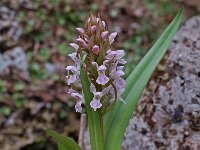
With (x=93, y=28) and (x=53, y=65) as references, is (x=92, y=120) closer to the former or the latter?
(x=93, y=28)

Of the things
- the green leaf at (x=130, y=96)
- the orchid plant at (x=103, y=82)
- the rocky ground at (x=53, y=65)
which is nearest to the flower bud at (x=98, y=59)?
the orchid plant at (x=103, y=82)

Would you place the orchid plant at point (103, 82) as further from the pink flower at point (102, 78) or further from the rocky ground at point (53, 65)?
the rocky ground at point (53, 65)

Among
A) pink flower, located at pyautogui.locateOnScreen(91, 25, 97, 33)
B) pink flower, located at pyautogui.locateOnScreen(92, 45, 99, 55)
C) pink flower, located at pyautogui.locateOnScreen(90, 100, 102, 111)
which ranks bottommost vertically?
pink flower, located at pyautogui.locateOnScreen(90, 100, 102, 111)

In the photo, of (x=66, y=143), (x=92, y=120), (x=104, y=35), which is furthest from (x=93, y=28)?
(x=66, y=143)

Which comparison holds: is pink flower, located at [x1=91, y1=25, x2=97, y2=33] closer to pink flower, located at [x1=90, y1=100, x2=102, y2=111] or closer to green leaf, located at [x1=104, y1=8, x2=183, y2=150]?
pink flower, located at [x1=90, y1=100, x2=102, y2=111]

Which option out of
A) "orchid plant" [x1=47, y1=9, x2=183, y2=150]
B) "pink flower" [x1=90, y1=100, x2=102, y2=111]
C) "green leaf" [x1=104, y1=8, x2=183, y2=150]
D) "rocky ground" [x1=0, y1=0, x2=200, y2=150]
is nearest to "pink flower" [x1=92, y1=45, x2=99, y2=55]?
"orchid plant" [x1=47, y1=9, x2=183, y2=150]

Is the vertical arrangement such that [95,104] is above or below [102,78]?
below

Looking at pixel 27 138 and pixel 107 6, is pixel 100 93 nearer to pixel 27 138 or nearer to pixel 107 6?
pixel 27 138
